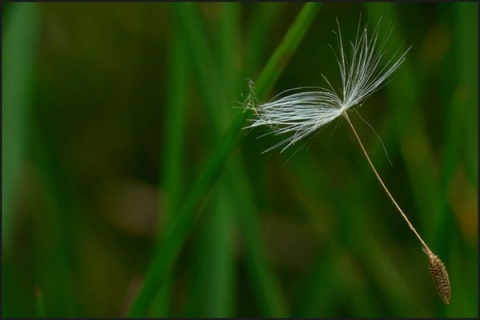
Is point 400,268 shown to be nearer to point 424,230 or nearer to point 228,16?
point 424,230

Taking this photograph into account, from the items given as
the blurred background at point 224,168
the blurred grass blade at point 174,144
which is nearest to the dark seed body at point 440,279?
the blurred background at point 224,168

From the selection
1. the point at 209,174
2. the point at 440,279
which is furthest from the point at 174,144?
the point at 440,279

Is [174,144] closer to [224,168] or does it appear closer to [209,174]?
[224,168]

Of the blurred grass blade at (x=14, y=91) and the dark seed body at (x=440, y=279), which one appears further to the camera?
the blurred grass blade at (x=14, y=91)

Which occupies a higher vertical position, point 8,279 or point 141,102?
point 141,102

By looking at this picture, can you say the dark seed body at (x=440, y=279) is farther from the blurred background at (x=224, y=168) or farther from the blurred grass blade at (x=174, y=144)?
the blurred grass blade at (x=174, y=144)

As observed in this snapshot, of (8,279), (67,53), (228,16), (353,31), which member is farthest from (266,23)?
(67,53)
